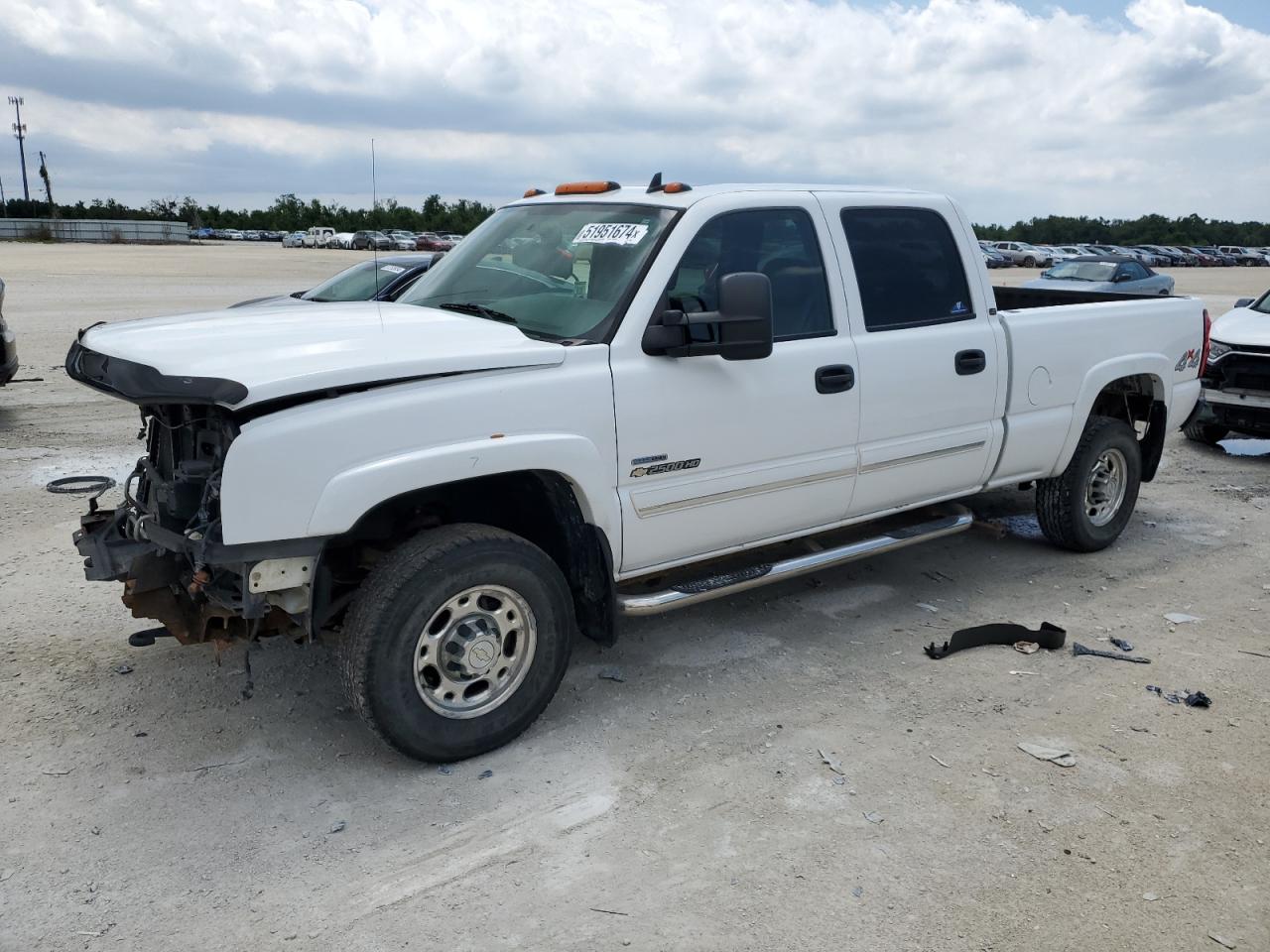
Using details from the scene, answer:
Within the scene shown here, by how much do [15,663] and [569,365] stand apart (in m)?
2.78

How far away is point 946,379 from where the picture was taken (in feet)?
16.5

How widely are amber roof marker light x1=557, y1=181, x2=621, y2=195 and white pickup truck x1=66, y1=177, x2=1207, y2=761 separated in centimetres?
1

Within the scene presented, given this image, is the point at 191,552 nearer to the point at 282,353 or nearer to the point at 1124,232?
the point at 282,353

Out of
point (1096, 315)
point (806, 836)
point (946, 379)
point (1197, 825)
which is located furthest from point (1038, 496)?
point (806, 836)

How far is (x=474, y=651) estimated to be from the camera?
12.4 feet

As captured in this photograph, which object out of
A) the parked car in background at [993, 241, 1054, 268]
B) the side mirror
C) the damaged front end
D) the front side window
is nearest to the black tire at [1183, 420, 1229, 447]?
the front side window

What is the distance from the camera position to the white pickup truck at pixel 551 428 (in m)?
3.43

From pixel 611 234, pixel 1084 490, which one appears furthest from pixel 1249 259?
pixel 611 234

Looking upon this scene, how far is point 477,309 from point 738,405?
3.74 ft

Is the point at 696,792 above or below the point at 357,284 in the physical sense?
below

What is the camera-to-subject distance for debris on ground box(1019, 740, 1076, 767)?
12.8 ft

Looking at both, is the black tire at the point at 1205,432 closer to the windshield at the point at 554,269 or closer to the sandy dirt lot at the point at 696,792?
the sandy dirt lot at the point at 696,792

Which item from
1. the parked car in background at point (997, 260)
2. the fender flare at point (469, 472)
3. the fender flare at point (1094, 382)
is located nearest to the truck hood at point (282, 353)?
the fender flare at point (469, 472)

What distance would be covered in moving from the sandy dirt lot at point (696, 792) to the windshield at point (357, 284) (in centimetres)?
523
